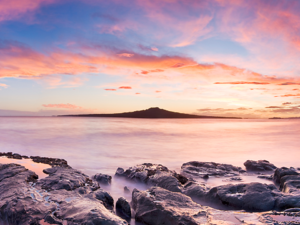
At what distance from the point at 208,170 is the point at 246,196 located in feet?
12.7

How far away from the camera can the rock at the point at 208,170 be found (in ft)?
28.6

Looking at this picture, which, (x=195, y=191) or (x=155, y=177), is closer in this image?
(x=195, y=191)

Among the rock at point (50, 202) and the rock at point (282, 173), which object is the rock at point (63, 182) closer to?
the rock at point (50, 202)

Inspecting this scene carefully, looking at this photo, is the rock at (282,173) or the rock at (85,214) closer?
the rock at (85,214)

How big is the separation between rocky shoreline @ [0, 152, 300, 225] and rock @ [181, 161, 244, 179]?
2189 millimetres

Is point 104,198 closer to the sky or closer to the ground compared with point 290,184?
closer to the ground

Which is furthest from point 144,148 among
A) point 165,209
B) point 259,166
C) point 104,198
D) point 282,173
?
point 165,209

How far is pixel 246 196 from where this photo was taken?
526 cm

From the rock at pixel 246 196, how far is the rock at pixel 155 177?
1.08m

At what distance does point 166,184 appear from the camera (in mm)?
6469

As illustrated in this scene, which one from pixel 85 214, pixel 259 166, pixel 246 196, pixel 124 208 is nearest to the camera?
pixel 85 214

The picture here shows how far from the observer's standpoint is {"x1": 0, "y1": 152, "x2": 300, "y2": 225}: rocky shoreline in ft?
Answer: 13.2

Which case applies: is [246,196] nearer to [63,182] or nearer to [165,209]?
[165,209]

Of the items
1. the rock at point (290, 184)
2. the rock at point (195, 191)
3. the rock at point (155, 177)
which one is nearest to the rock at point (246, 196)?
the rock at point (195, 191)
